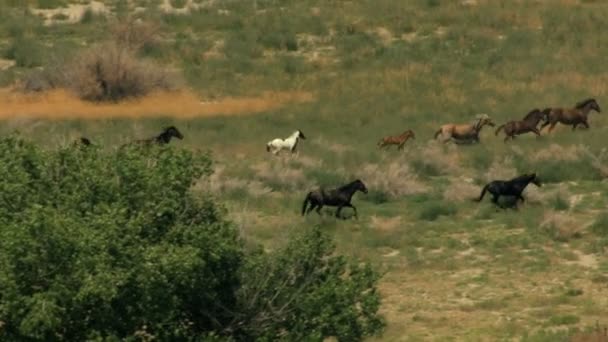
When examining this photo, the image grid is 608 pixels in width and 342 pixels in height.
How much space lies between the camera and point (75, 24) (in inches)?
2261


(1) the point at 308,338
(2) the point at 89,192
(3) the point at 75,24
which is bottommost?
(3) the point at 75,24

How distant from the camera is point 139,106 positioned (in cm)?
4553

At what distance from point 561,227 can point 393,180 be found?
493 centimetres

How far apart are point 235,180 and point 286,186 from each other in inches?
45.0

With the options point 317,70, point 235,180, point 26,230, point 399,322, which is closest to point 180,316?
point 26,230

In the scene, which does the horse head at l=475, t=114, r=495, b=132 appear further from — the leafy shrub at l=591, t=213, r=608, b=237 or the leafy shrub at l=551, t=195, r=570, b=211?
the leafy shrub at l=591, t=213, r=608, b=237

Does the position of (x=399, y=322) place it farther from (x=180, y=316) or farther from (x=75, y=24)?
(x=75, y=24)

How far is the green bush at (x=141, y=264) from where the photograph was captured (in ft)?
55.4

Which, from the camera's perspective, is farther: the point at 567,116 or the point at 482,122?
the point at 567,116

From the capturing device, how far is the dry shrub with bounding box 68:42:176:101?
151ft

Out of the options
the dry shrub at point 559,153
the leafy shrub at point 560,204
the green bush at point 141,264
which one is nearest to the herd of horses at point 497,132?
the leafy shrub at point 560,204

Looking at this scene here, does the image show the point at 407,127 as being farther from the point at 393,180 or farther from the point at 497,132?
the point at 393,180

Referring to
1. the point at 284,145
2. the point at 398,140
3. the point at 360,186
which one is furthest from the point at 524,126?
the point at 360,186

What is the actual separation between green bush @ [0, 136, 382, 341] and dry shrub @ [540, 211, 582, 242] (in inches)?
392
